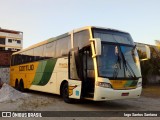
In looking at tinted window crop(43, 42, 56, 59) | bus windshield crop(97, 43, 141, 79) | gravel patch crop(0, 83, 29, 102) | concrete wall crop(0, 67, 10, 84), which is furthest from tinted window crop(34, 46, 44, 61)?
concrete wall crop(0, 67, 10, 84)

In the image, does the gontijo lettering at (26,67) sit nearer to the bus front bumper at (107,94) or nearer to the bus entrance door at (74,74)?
the bus entrance door at (74,74)

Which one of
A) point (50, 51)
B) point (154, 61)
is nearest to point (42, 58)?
point (50, 51)

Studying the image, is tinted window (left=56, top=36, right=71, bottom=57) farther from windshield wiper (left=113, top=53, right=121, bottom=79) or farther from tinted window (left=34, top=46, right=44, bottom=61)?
windshield wiper (left=113, top=53, right=121, bottom=79)

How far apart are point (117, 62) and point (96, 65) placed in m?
0.99

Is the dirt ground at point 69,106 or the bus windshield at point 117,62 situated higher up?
the bus windshield at point 117,62

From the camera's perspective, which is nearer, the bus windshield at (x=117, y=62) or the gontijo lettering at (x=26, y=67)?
the bus windshield at (x=117, y=62)

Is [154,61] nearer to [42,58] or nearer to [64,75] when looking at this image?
[42,58]

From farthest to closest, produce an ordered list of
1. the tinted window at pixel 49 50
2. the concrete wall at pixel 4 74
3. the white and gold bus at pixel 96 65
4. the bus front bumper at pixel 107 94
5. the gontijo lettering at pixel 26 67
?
the concrete wall at pixel 4 74 → the gontijo lettering at pixel 26 67 → the tinted window at pixel 49 50 → the white and gold bus at pixel 96 65 → the bus front bumper at pixel 107 94

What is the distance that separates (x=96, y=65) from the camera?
11.7 metres

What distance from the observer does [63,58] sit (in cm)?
1481

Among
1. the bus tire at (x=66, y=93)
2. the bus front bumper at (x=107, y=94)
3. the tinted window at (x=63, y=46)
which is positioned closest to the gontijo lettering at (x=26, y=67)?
the tinted window at (x=63, y=46)

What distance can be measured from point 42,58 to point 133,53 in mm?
7153

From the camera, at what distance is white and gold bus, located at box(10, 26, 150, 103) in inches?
455

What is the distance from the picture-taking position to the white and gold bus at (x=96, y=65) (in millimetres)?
11555
